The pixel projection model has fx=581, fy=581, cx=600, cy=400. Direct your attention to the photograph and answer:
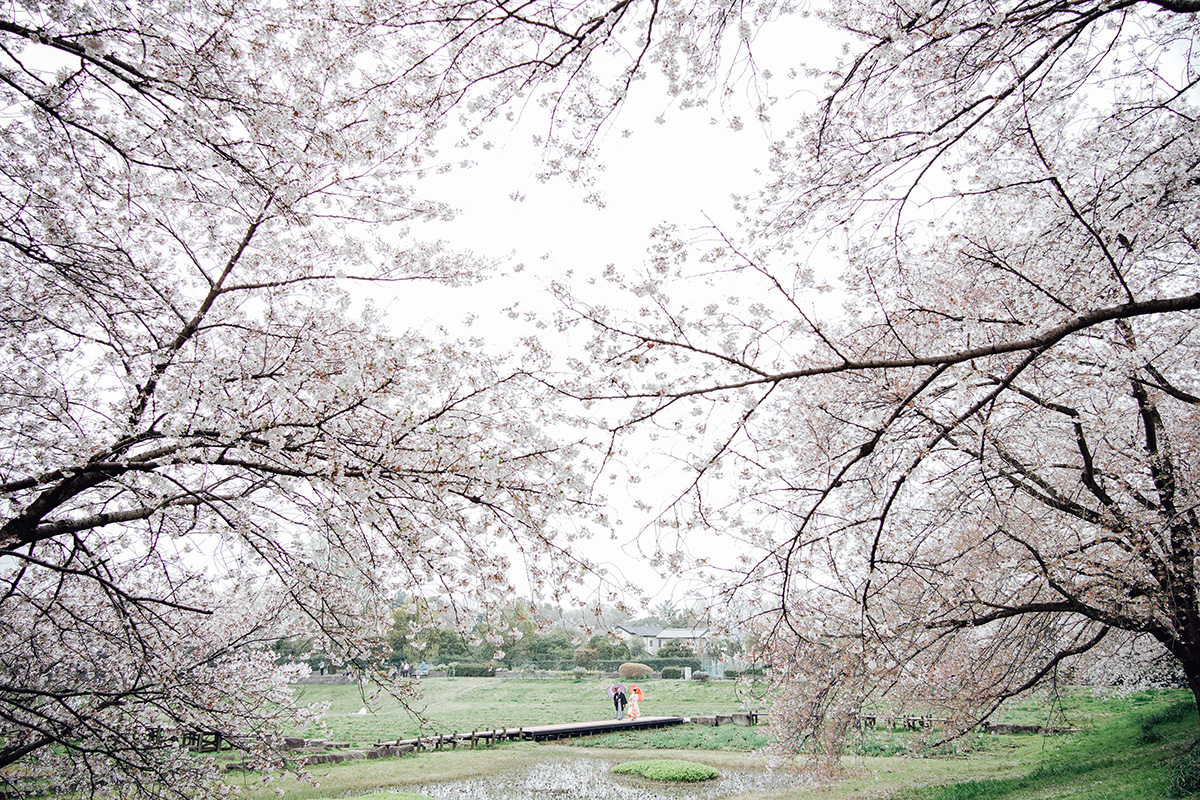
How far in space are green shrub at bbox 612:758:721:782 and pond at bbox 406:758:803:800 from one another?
0.67ft

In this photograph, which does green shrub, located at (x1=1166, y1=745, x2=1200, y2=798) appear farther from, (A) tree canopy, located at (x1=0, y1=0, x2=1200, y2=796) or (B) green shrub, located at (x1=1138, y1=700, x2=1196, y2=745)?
(B) green shrub, located at (x1=1138, y1=700, x2=1196, y2=745)

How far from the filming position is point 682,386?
3412 mm

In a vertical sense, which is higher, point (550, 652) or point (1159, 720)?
point (1159, 720)

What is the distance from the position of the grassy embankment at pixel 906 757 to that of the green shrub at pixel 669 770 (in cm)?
124

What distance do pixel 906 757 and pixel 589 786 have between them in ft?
21.0

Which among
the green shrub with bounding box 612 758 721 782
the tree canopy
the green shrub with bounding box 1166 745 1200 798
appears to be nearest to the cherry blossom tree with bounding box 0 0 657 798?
the tree canopy

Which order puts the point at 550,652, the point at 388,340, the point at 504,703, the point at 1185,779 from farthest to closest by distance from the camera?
the point at 550,652, the point at 504,703, the point at 1185,779, the point at 388,340

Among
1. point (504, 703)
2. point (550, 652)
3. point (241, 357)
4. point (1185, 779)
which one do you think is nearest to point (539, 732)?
point (504, 703)

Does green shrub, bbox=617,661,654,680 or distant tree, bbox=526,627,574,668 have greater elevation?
distant tree, bbox=526,627,574,668

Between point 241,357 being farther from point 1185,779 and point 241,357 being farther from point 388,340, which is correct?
point 1185,779

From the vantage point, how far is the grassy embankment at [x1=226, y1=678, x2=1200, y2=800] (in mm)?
7445

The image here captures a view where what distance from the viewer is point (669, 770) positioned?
1111cm

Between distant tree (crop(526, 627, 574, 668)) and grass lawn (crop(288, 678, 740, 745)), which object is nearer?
grass lawn (crop(288, 678, 740, 745))

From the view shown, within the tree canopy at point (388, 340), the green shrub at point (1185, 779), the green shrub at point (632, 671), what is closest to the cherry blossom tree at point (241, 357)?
the tree canopy at point (388, 340)
